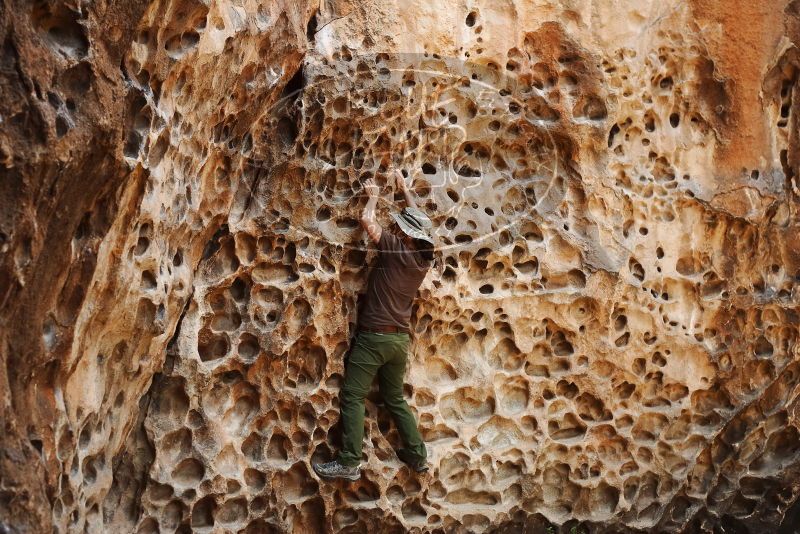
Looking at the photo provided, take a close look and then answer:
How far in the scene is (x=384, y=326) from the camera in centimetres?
506

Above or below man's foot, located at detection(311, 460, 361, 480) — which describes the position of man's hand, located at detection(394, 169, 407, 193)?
above

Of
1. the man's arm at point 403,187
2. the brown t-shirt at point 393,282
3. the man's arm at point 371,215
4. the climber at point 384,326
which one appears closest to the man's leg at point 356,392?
the climber at point 384,326

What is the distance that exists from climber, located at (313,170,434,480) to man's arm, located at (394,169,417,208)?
7 cm

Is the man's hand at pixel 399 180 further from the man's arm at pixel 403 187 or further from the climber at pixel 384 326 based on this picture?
the climber at pixel 384 326

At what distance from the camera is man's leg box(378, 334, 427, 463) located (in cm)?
516

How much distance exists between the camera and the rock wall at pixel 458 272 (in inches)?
173

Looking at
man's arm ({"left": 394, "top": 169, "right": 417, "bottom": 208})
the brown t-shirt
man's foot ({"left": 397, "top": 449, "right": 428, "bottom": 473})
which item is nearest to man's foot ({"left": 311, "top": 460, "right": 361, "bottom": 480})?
man's foot ({"left": 397, "top": 449, "right": 428, "bottom": 473})

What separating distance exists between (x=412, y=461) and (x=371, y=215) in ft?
4.30

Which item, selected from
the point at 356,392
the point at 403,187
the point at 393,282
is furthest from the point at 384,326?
the point at 403,187

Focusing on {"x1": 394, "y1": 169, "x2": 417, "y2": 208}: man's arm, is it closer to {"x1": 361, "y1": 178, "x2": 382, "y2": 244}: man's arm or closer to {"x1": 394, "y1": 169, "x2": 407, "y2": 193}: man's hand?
{"x1": 394, "y1": 169, "x2": 407, "y2": 193}: man's hand

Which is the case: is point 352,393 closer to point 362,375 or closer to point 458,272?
point 362,375

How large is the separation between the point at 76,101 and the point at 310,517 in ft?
8.53

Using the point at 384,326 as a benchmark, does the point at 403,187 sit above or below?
above

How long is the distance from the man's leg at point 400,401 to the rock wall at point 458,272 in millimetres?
145
